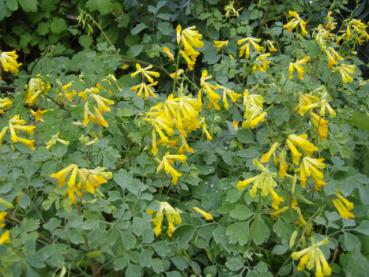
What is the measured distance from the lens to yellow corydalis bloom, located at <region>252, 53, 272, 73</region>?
2497mm

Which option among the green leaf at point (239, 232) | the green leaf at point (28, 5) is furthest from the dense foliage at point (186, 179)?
the green leaf at point (28, 5)

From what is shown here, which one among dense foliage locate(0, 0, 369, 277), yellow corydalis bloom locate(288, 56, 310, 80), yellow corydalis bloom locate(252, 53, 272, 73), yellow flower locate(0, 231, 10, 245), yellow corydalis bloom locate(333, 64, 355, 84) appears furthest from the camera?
yellow corydalis bloom locate(252, 53, 272, 73)

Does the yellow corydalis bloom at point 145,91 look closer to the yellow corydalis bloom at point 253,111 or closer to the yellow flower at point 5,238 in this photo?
the yellow corydalis bloom at point 253,111

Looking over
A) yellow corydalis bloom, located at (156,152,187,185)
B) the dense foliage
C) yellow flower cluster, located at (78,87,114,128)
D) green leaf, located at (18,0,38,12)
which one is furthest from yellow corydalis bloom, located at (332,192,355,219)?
green leaf, located at (18,0,38,12)

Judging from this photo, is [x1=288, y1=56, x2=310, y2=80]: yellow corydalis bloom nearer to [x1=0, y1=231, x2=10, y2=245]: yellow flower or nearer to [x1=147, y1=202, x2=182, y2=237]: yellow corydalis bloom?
[x1=147, y1=202, x2=182, y2=237]: yellow corydalis bloom

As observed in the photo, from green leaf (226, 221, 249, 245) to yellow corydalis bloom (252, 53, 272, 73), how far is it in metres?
0.89

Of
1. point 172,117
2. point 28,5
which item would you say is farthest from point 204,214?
point 28,5

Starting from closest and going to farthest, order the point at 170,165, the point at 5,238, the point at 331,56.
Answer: the point at 5,238 < the point at 170,165 < the point at 331,56

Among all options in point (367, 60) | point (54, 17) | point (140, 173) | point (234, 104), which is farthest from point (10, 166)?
point (367, 60)

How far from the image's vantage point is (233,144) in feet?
7.14

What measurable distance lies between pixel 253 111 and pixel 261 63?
1.74 ft

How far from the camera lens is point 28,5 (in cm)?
390

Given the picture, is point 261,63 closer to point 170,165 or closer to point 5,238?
point 170,165

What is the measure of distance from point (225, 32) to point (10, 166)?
6.59ft
